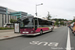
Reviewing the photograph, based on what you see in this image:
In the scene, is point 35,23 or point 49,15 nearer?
point 35,23

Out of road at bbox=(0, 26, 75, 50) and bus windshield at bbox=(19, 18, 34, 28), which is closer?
road at bbox=(0, 26, 75, 50)

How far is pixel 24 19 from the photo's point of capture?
40.4 ft

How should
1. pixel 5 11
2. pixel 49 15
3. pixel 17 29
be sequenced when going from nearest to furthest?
pixel 17 29, pixel 49 15, pixel 5 11

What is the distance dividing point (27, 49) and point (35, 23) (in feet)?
23.0

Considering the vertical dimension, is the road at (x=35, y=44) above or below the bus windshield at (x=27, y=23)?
below

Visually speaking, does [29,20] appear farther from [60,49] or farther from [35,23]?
[60,49]

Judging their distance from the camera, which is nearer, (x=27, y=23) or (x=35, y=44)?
(x=35, y=44)

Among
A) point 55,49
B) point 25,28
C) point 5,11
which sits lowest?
point 55,49

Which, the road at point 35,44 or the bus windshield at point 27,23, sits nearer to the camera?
the road at point 35,44

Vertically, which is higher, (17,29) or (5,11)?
(5,11)

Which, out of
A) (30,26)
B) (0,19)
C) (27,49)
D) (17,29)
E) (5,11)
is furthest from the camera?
(5,11)

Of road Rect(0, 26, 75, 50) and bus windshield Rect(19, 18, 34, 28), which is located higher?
bus windshield Rect(19, 18, 34, 28)

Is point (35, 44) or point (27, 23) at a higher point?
point (27, 23)

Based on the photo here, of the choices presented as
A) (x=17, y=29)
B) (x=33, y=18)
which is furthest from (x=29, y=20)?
(x=17, y=29)
